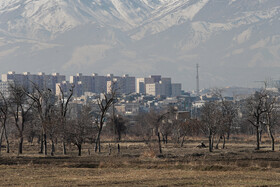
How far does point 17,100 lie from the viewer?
6444 centimetres

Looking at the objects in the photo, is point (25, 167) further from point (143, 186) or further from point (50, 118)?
point (50, 118)

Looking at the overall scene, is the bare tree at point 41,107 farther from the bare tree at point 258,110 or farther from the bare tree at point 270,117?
the bare tree at point 270,117

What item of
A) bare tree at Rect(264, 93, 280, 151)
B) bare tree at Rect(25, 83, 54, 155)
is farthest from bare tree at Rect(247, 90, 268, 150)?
bare tree at Rect(25, 83, 54, 155)

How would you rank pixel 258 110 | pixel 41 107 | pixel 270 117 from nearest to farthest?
1. pixel 41 107
2. pixel 258 110
3. pixel 270 117

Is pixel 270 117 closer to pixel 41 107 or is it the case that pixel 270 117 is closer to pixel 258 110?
pixel 258 110

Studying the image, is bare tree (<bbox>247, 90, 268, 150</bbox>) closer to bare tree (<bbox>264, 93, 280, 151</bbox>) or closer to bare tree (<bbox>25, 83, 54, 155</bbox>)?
bare tree (<bbox>264, 93, 280, 151</bbox>)

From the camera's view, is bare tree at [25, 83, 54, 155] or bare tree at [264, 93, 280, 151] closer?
bare tree at [25, 83, 54, 155]

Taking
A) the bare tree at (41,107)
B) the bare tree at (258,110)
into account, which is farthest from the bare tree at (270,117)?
the bare tree at (41,107)

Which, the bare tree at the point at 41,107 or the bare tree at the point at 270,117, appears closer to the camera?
the bare tree at the point at 41,107

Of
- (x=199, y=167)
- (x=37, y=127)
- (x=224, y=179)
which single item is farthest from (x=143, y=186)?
(x=37, y=127)

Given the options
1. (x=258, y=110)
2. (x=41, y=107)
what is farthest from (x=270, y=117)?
(x=41, y=107)

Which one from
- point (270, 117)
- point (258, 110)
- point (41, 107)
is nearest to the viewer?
point (41, 107)

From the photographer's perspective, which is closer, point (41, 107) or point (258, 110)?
point (41, 107)

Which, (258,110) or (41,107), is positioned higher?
(41,107)
